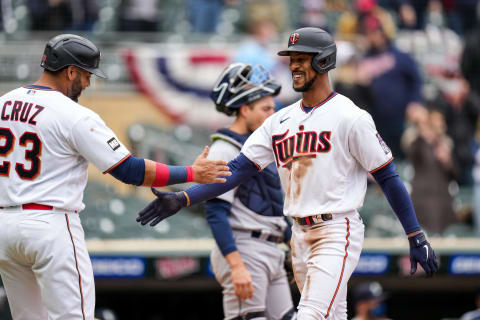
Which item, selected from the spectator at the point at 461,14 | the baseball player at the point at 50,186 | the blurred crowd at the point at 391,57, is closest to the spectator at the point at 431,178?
the blurred crowd at the point at 391,57

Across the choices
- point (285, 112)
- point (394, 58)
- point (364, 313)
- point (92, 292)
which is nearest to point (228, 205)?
point (285, 112)

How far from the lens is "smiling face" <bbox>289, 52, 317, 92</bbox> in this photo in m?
3.94

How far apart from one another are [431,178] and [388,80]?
1.29 meters

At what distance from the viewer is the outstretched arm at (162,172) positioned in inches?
149

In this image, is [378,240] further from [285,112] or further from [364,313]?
[285,112]

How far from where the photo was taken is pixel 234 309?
4.54 meters

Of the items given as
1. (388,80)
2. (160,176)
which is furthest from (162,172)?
(388,80)

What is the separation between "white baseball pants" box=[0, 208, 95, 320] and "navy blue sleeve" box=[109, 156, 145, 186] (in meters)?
0.28

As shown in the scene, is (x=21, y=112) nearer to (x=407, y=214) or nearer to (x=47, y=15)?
(x=407, y=214)

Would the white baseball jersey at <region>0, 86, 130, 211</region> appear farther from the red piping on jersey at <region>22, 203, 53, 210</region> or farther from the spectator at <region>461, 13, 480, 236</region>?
the spectator at <region>461, 13, 480, 236</region>

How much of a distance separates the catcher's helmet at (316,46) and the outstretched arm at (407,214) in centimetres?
58

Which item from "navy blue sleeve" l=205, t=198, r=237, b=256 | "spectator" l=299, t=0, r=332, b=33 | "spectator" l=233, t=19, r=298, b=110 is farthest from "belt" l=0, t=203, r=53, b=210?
"spectator" l=299, t=0, r=332, b=33

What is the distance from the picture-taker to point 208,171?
156 inches

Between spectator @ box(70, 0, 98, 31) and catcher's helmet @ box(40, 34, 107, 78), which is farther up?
spectator @ box(70, 0, 98, 31)
